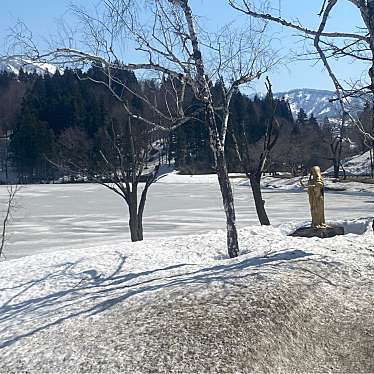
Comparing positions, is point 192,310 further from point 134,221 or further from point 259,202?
point 259,202

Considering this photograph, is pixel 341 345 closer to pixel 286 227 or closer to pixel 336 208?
pixel 286 227

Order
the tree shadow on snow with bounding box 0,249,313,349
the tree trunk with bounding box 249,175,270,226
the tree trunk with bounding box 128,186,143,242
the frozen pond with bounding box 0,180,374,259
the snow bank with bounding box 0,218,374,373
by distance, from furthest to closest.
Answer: the frozen pond with bounding box 0,180,374,259, the tree trunk with bounding box 249,175,270,226, the tree trunk with bounding box 128,186,143,242, the tree shadow on snow with bounding box 0,249,313,349, the snow bank with bounding box 0,218,374,373

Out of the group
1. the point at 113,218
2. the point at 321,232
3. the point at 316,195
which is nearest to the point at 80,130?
the point at 113,218

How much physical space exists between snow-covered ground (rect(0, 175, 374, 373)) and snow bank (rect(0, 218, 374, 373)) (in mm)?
14

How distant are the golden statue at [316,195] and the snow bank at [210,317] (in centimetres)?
310

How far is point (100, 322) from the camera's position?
6434mm

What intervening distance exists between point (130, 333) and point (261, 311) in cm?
142

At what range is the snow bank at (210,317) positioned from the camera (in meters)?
5.45

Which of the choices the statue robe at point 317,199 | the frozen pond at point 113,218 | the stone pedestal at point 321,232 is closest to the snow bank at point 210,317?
the stone pedestal at point 321,232

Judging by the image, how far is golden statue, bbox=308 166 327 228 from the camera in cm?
1255

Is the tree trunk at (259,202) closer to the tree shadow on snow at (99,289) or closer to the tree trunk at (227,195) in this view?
the tree trunk at (227,195)

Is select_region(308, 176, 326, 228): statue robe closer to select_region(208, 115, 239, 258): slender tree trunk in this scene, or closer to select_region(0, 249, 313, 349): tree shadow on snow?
select_region(208, 115, 239, 258): slender tree trunk

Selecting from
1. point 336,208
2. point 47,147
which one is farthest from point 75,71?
point 47,147

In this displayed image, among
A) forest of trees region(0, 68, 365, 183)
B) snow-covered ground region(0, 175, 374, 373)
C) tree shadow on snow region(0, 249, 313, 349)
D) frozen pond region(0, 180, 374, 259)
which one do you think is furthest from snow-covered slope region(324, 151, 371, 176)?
tree shadow on snow region(0, 249, 313, 349)
